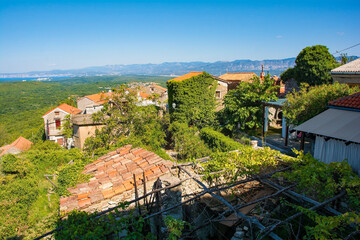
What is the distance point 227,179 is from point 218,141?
8.10 metres

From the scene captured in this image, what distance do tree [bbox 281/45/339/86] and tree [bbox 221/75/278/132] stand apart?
14666 millimetres

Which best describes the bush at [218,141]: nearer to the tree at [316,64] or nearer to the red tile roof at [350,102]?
the red tile roof at [350,102]

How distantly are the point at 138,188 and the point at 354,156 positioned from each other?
8.55 metres

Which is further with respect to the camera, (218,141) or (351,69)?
(218,141)

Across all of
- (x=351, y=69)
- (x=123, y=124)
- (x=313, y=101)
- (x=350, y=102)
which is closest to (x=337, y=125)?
(x=350, y=102)

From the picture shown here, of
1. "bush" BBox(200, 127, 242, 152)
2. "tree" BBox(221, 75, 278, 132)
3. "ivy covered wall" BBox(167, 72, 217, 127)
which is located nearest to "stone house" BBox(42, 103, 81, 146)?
"ivy covered wall" BBox(167, 72, 217, 127)

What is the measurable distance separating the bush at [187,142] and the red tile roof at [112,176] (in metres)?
7.77

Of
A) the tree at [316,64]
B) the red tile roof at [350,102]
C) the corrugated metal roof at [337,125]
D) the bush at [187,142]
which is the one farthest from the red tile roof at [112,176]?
the tree at [316,64]

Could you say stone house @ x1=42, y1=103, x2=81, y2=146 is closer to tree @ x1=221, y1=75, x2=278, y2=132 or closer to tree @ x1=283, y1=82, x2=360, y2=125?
tree @ x1=221, y1=75, x2=278, y2=132

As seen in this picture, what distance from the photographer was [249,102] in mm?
19219

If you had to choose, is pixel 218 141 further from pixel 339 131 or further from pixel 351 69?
pixel 351 69

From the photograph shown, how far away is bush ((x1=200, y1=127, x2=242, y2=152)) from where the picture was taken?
14977 millimetres

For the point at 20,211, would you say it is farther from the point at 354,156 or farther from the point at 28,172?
the point at 354,156

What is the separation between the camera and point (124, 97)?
2059cm
